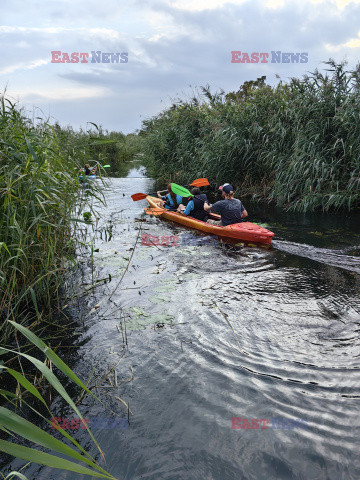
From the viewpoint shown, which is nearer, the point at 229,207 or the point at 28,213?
the point at 28,213

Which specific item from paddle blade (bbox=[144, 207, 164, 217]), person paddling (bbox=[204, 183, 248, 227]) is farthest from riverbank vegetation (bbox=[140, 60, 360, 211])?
paddle blade (bbox=[144, 207, 164, 217])

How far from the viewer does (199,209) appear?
7.44m

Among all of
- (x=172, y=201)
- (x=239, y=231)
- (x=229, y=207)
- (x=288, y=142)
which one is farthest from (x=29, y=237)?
(x=288, y=142)

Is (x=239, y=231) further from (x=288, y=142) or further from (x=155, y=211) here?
(x=288, y=142)

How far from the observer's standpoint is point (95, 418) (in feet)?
7.57

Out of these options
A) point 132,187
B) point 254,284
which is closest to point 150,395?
point 254,284

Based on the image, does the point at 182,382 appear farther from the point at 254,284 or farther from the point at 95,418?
the point at 254,284

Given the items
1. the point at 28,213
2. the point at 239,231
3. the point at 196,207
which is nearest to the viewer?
the point at 28,213

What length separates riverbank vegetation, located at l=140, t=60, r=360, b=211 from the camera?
7602 mm

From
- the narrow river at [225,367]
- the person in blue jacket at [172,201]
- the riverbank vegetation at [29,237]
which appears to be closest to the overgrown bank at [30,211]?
the riverbank vegetation at [29,237]

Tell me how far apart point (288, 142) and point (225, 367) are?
721cm

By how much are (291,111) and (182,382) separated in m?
7.51

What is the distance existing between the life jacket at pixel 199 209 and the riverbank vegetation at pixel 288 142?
204cm

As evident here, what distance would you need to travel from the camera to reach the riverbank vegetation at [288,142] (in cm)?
760
